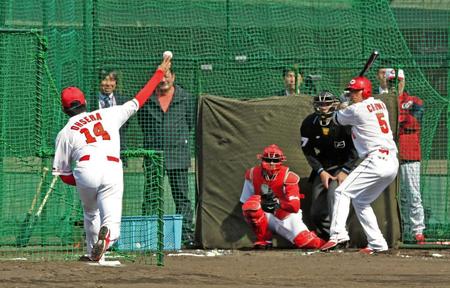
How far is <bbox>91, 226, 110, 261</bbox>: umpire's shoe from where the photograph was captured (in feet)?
34.4

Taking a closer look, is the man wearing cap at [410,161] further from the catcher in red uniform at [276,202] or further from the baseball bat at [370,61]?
the catcher in red uniform at [276,202]

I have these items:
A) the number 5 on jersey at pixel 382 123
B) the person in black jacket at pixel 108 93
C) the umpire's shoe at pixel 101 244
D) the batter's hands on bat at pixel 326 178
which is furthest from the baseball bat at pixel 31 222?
the number 5 on jersey at pixel 382 123

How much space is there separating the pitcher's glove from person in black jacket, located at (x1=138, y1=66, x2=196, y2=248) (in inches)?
41.9

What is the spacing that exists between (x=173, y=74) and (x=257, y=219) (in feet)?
7.12

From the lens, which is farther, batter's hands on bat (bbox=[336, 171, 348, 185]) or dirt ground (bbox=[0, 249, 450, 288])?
batter's hands on bat (bbox=[336, 171, 348, 185])

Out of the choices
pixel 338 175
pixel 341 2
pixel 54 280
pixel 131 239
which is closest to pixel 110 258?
pixel 131 239

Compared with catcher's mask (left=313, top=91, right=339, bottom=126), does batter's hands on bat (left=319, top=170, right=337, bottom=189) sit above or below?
below

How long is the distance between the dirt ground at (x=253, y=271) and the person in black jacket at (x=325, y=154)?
2.22 ft

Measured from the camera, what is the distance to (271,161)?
13062 mm

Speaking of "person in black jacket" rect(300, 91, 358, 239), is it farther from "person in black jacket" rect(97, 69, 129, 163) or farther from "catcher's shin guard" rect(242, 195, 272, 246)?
"person in black jacket" rect(97, 69, 129, 163)

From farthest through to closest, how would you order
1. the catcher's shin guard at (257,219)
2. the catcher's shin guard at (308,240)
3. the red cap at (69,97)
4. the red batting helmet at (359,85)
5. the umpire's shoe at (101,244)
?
the catcher's shin guard at (308,240)
the catcher's shin guard at (257,219)
the red batting helmet at (359,85)
the red cap at (69,97)
the umpire's shoe at (101,244)

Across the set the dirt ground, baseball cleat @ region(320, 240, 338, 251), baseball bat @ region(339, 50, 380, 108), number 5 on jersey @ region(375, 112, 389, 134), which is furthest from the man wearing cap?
baseball cleat @ region(320, 240, 338, 251)

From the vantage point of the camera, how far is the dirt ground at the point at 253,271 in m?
9.54

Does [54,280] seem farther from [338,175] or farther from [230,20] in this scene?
[230,20]
